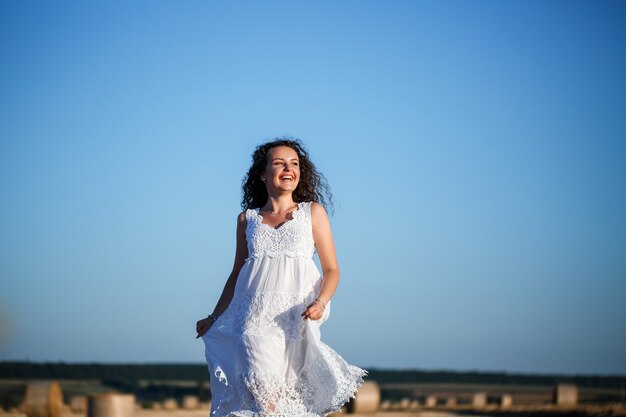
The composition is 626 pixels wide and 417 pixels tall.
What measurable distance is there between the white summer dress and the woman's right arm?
0.16 m

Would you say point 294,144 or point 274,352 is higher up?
point 294,144

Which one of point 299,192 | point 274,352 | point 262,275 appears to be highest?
point 299,192

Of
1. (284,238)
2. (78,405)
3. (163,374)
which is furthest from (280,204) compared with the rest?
(163,374)

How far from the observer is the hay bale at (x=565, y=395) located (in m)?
22.7

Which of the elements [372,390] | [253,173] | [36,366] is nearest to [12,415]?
[372,390]

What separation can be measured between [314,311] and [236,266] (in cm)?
79

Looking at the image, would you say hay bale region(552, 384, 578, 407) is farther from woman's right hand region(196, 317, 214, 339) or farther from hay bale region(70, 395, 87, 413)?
woman's right hand region(196, 317, 214, 339)

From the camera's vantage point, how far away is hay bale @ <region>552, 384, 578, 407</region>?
74.4 feet

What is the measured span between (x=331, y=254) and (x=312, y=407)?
0.84 metres

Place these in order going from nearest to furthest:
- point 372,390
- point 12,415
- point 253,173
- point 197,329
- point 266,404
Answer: point 266,404, point 197,329, point 253,173, point 12,415, point 372,390

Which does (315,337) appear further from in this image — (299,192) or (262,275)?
(299,192)

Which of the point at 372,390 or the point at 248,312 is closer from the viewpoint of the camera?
the point at 248,312

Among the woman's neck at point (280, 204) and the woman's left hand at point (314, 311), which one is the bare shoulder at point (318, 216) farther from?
the woman's left hand at point (314, 311)

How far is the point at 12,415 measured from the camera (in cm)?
1549
